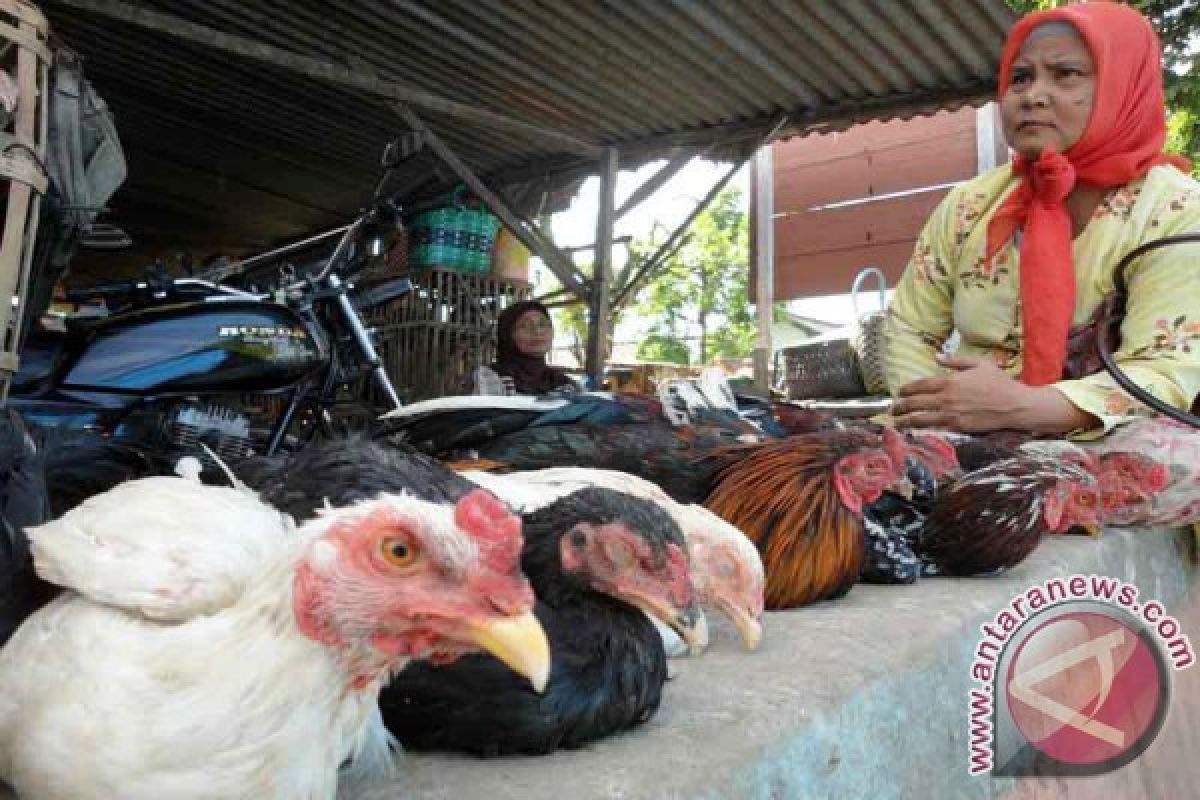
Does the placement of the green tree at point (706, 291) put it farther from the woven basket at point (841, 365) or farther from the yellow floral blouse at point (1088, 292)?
the yellow floral blouse at point (1088, 292)

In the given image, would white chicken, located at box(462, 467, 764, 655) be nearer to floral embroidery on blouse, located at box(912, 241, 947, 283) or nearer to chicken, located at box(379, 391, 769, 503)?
chicken, located at box(379, 391, 769, 503)

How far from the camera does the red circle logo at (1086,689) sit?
150cm

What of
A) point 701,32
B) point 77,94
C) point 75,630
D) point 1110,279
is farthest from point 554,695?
point 701,32

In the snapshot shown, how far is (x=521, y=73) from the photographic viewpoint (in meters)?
4.41

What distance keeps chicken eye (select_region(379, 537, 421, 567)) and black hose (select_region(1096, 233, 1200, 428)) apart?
7.08 ft

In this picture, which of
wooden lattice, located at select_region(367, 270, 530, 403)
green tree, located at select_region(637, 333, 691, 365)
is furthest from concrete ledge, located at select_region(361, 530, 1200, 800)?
green tree, located at select_region(637, 333, 691, 365)

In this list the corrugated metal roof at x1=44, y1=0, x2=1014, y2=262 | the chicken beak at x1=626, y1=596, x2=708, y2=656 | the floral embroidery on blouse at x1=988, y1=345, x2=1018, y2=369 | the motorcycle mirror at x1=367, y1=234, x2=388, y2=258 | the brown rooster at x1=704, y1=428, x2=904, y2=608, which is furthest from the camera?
the corrugated metal roof at x1=44, y1=0, x2=1014, y2=262

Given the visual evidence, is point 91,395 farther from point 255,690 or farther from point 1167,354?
point 1167,354

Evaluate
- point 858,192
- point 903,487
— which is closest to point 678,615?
point 903,487

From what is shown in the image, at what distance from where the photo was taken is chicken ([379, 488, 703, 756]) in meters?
0.91

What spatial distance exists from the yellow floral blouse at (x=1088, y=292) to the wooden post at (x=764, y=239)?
3.04 meters

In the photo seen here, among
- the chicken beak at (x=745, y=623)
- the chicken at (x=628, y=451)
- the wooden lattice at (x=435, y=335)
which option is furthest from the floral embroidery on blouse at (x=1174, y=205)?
the wooden lattice at (x=435, y=335)

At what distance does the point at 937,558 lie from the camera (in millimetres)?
1915

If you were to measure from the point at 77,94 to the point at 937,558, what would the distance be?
2.09 m
